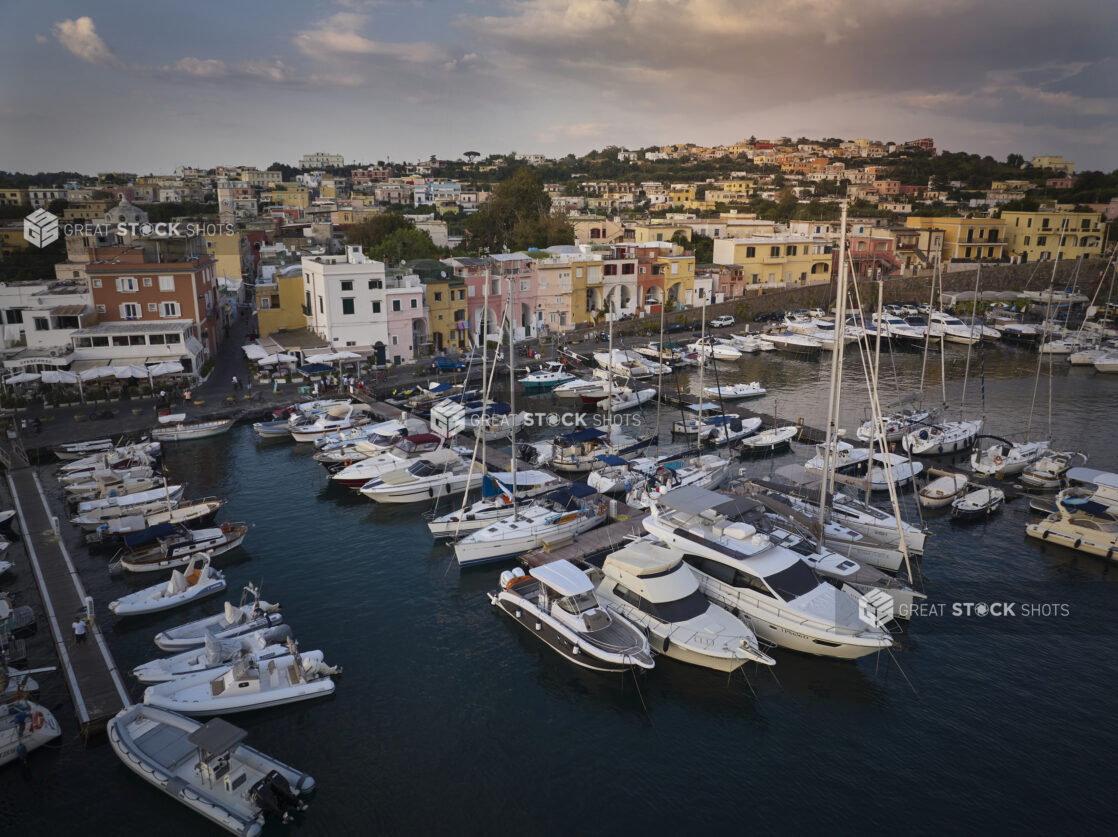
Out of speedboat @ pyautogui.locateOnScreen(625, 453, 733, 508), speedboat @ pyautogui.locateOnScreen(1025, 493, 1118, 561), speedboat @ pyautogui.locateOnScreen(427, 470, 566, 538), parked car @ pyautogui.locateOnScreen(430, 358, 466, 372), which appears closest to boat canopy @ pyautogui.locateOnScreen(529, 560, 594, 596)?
speedboat @ pyautogui.locateOnScreen(427, 470, 566, 538)

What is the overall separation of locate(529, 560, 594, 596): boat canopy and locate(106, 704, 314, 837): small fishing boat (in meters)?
7.61

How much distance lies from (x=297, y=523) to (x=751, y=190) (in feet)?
432

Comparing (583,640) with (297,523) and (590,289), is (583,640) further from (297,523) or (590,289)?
(590,289)

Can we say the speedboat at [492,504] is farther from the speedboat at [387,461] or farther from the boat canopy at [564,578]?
the boat canopy at [564,578]

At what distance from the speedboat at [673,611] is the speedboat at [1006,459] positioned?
60.8 feet

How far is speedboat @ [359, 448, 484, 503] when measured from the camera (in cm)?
2934

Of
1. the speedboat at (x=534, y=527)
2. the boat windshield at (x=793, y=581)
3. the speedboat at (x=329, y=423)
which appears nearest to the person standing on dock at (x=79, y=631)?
the speedboat at (x=534, y=527)

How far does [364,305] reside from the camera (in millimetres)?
47062

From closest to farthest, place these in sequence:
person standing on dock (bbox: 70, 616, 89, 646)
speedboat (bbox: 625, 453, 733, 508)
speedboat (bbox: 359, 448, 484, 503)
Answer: person standing on dock (bbox: 70, 616, 89, 646) → speedboat (bbox: 625, 453, 733, 508) → speedboat (bbox: 359, 448, 484, 503)

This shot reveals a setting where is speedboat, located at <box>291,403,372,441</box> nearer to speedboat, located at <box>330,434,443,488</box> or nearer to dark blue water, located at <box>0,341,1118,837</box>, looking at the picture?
speedboat, located at <box>330,434,443,488</box>

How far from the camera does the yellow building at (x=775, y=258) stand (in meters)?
74.3

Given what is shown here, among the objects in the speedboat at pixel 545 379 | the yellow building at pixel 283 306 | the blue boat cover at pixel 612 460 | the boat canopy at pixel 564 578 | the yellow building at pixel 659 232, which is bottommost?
the boat canopy at pixel 564 578

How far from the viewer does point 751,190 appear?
461 feet

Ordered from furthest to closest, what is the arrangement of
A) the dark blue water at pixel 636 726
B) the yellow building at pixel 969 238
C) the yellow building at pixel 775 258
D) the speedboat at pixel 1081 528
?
the yellow building at pixel 969 238 → the yellow building at pixel 775 258 → the speedboat at pixel 1081 528 → the dark blue water at pixel 636 726
